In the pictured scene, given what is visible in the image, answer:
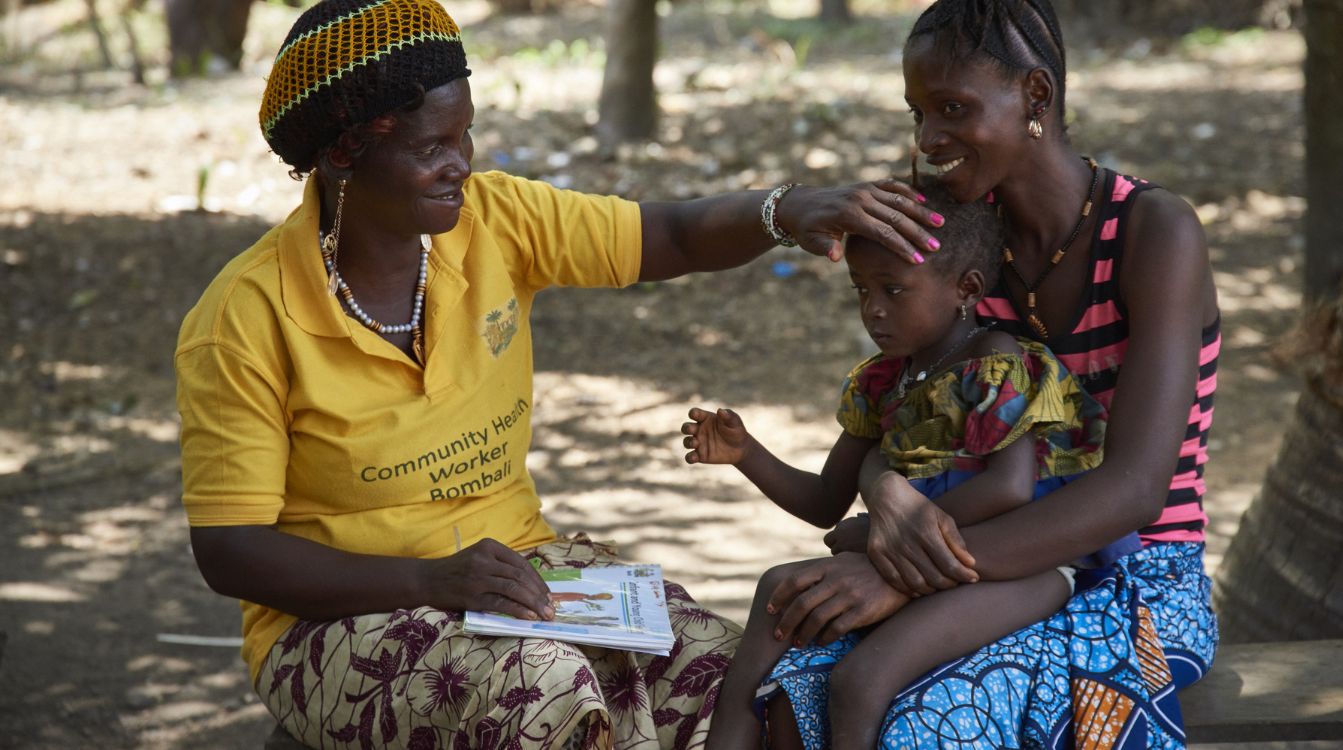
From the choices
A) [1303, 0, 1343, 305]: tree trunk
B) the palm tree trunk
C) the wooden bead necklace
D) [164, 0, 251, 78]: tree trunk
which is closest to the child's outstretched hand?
the wooden bead necklace

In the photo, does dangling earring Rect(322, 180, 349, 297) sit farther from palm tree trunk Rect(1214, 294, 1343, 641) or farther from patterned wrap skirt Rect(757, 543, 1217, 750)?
palm tree trunk Rect(1214, 294, 1343, 641)

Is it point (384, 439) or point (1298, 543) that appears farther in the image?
point (1298, 543)

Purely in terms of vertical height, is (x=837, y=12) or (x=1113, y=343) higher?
(x=1113, y=343)

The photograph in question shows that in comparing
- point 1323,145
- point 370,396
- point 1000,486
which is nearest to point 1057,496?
point 1000,486

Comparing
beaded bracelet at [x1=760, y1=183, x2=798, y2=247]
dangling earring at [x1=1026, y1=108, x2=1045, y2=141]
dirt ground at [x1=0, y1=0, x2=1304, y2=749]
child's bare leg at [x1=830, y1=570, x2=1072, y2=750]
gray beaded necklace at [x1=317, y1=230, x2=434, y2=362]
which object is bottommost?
dirt ground at [x1=0, y1=0, x2=1304, y2=749]

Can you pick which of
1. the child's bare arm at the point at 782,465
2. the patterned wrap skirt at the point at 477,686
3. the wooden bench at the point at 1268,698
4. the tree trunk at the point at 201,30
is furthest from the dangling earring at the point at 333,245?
the tree trunk at the point at 201,30

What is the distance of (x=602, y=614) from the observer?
2516 mm

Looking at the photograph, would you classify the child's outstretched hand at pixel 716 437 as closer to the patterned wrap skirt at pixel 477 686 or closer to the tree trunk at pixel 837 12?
the patterned wrap skirt at pixel 477 686

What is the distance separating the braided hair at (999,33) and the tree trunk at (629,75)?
6325 mm

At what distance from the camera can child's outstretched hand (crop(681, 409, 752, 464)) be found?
9.08 ft

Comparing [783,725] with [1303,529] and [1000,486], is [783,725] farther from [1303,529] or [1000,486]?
[1303,529]

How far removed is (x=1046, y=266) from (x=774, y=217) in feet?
1.91

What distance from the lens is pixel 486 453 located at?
2775 millimetres

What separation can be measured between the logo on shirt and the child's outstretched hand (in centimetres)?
43
